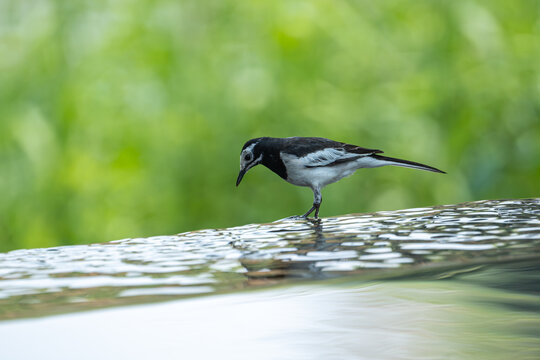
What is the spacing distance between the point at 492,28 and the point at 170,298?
2.47m

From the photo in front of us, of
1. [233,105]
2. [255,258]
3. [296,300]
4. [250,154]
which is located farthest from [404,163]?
[296,300]

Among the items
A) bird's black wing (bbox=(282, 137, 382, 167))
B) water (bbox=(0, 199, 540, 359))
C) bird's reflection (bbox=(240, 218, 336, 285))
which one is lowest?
water (bbox=(0, 199, 540, 359))

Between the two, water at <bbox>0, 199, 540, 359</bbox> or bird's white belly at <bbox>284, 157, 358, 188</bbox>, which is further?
bird's white belly at <bbox>284, 157, 358, 188</bbox>

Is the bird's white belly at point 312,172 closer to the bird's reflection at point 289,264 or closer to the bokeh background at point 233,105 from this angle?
the bokeh background at point 233,105

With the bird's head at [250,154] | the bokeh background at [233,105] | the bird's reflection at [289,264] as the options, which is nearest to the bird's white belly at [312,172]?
the bird's head at [250,154]

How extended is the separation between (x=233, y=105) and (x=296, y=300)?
1949 millimetres

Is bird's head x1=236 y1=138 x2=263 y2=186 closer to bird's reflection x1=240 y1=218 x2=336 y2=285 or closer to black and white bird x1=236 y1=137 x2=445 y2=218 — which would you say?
black and white bird x1=236 y1=137 x2=445 y2=218

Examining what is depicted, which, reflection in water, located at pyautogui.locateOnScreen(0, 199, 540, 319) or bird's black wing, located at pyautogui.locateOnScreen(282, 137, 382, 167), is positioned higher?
bird's black wing, located at pyautogui.locateOnScreen(282, 137, 382, 167)

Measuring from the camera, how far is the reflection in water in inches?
33.9

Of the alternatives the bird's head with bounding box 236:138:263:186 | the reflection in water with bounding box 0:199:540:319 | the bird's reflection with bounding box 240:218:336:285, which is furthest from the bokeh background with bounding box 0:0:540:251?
the bird's reflection with bounding box 240:218:336:285

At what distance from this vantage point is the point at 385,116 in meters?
2.79

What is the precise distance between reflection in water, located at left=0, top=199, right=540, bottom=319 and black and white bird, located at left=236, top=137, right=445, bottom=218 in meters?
0.66

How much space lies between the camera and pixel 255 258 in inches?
42.0

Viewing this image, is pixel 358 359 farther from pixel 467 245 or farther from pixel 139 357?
pixel 467 245
